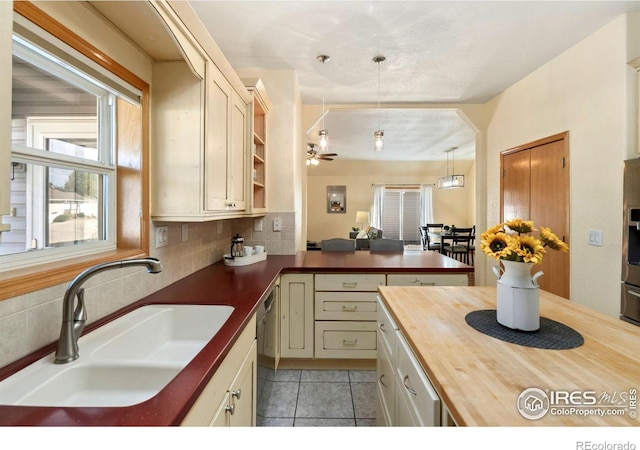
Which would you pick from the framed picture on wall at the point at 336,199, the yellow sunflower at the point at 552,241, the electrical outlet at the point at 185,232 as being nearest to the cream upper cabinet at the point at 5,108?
the electrical outlet at the point at 185,232

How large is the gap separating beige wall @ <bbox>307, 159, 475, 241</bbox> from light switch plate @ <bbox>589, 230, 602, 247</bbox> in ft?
21.3

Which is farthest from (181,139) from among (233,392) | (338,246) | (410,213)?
(410,213)

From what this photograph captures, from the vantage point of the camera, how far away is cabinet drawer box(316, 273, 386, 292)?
224cm

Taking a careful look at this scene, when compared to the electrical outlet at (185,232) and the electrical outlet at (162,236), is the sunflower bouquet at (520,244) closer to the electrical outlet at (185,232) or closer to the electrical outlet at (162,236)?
the electrical outlet at (162,236)

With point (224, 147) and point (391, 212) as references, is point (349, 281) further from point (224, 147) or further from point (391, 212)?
point (391, 212)

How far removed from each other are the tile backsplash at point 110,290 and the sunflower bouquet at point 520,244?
1.49 metres

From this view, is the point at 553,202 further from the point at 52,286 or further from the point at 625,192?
the point at 52,286

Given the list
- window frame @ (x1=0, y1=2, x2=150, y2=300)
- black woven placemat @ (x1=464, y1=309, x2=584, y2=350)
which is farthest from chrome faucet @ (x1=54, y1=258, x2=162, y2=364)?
black woven placemat @ (x1=464, y1=309, x2=584, y2=350)

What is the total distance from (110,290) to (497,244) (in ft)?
5.12

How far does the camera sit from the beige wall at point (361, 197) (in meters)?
8.64

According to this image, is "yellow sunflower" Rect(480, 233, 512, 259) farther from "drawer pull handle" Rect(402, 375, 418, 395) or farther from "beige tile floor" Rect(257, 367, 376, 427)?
"beige tile floor" Rect(257, 367, 376, 427)

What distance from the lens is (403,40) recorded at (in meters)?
2.29
